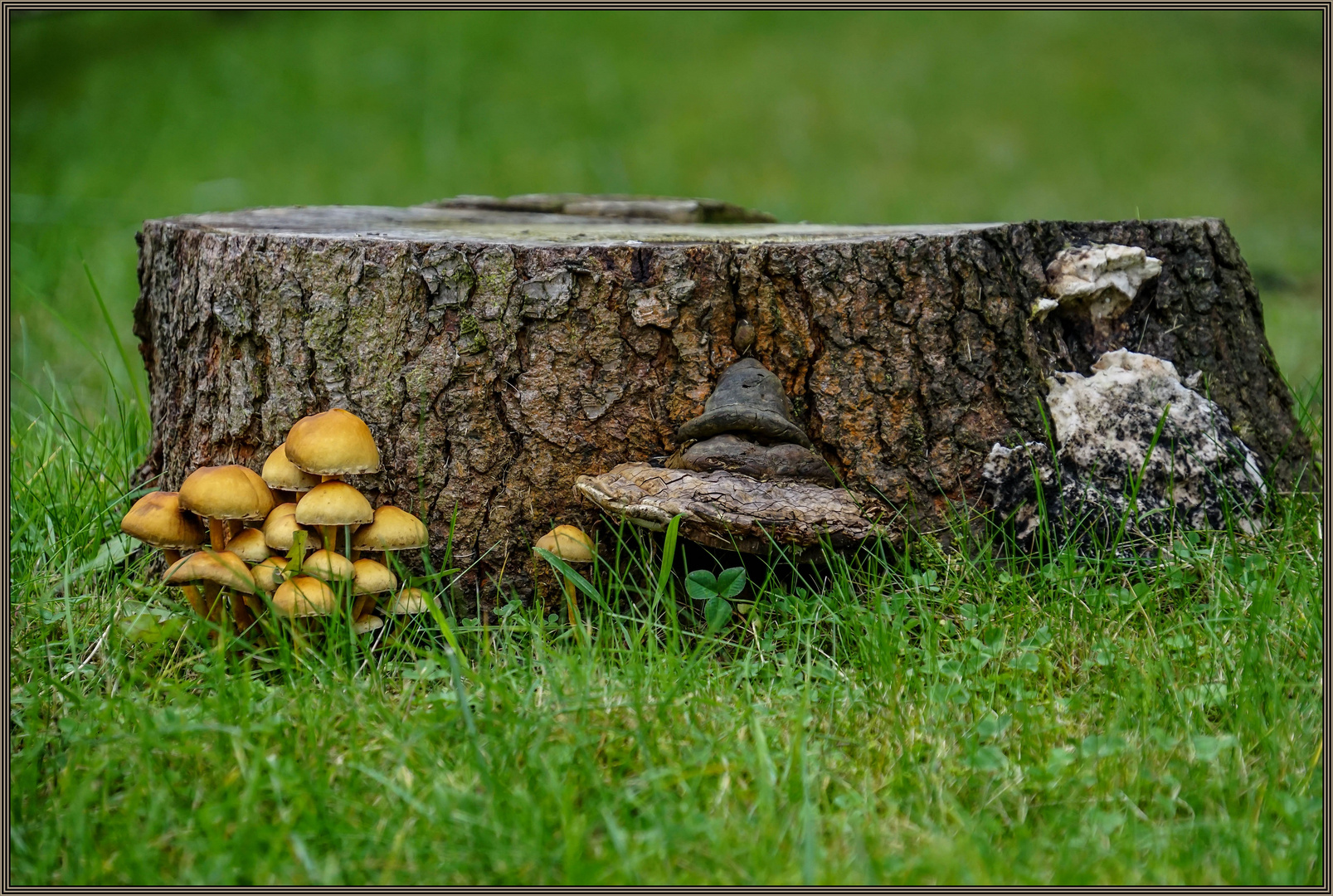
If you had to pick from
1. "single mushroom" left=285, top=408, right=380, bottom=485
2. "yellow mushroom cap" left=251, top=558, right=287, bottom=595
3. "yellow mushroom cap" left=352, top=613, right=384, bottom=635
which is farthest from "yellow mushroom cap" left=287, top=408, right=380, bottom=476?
"yellow mushroom cap" left=352, top=613, right=384, bottom=635

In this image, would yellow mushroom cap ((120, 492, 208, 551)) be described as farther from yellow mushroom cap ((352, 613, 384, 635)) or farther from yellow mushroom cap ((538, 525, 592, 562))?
yellow mushroom cap ((538, 525, 592, 562))

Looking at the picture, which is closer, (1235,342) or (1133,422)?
(1133,422)

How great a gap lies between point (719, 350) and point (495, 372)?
0.53 m

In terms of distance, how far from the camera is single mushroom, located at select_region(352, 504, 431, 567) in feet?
6.81

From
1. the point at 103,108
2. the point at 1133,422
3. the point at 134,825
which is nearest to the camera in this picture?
the point at 134,825

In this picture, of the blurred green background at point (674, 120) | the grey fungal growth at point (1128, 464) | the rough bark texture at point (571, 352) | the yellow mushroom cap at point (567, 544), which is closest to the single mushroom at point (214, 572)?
the rough bark texture at point (571, 352)

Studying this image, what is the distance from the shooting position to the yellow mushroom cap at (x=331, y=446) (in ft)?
6.59

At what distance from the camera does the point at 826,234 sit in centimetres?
269

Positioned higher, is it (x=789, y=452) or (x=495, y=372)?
(x=495, y=372)

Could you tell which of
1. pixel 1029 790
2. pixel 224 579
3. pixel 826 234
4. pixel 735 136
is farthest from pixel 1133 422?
pixel 735 136

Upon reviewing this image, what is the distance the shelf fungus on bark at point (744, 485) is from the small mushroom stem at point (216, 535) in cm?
78

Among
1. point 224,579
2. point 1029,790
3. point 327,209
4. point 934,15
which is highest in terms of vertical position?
point 934,15

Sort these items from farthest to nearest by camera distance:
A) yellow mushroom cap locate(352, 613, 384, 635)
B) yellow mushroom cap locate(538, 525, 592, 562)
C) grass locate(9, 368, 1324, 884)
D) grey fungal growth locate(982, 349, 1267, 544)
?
grey fungal growth locate(982, 349, 1267, 544) < yellow mushroom cap locate(538, 525, 592, 562) < yellow mushroom cap locate(352, 613, 384, 635) < grass locate(9, 368, 1324, 884)

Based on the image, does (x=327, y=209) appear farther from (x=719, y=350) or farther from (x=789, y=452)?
(x=789, y=452)
